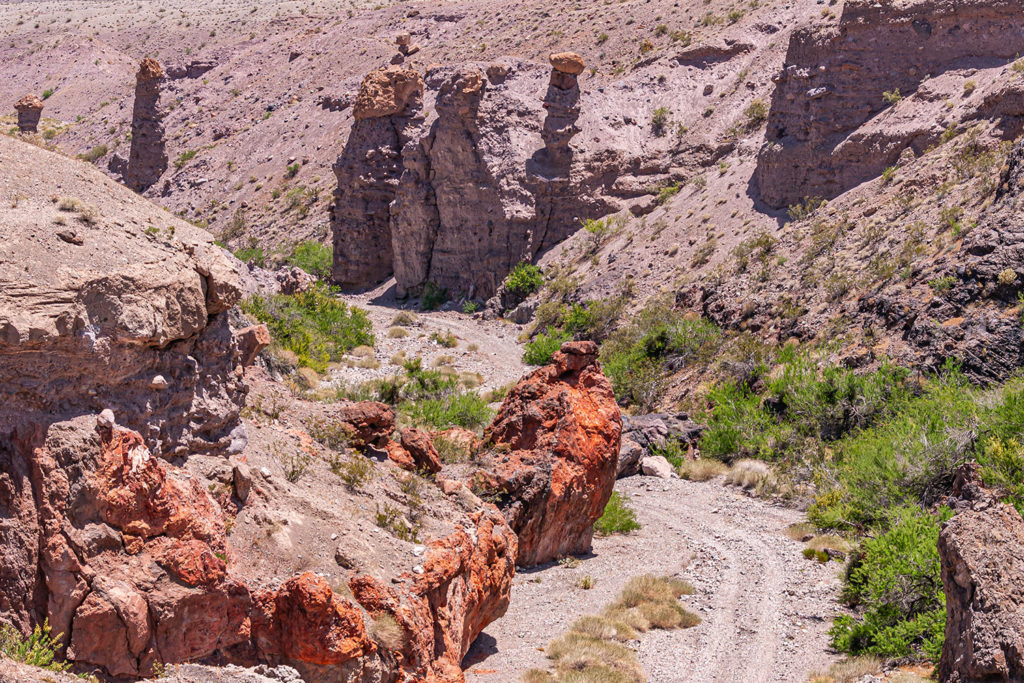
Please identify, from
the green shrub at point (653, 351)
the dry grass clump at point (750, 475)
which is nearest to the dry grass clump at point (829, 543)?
the dry grass clump at point (750, 475)

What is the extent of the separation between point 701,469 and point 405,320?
16153mm

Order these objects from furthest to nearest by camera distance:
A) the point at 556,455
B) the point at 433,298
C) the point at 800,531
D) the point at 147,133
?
the point at 147,133 → the point at 433,298 → the point at 800,531 → the point at 556,455

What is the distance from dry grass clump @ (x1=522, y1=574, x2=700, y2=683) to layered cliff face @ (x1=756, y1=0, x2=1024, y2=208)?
17.7m

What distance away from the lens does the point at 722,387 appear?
67.1 ft

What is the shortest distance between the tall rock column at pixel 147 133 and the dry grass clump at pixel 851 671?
144ft

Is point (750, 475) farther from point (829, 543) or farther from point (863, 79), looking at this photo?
point (863, 79)

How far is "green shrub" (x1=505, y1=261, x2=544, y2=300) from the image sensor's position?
3228 cm

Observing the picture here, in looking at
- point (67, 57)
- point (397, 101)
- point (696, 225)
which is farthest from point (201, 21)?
point (696, 225)

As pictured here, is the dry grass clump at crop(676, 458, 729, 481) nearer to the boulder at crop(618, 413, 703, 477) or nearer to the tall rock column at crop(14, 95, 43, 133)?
the boulder at crop(618, 413, 703, 477)

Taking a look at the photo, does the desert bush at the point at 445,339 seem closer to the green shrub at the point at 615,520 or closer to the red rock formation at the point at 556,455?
the green shrub at the point at 615,520

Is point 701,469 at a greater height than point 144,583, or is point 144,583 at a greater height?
point 144,583

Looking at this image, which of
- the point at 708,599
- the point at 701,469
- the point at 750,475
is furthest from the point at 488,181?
the point at 708,599

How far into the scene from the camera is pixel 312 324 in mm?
25969

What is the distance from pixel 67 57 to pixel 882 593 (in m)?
79.3
